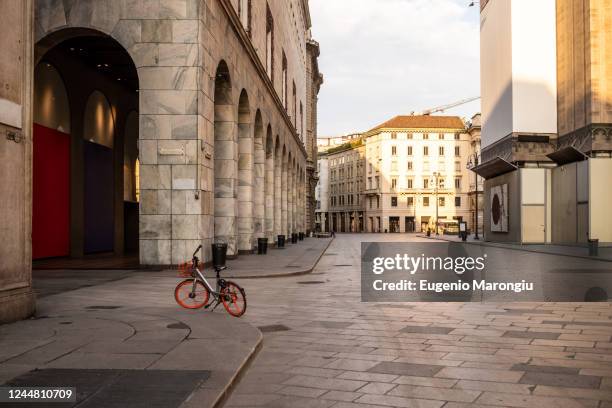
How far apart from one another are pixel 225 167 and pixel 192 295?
1501 centimetres

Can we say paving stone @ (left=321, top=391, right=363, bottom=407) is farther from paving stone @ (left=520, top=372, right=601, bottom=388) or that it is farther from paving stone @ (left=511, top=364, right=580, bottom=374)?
paving stone @ (left=511, top=364, right=580, bottom=374)

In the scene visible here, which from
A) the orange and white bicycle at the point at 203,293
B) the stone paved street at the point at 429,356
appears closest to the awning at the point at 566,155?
the stone paved street at the point at 429,356

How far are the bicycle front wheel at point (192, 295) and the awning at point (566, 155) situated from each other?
109 feet

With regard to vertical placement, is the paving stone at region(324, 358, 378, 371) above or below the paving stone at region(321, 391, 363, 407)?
below

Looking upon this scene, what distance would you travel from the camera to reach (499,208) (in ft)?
159

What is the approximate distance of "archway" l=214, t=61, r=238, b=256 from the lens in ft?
84.1

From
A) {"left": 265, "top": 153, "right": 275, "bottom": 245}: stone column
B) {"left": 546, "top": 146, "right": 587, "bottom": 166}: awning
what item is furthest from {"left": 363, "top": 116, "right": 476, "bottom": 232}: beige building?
{"left": 265, "top": 153, "right": 275, "bottom": 245}: stone column

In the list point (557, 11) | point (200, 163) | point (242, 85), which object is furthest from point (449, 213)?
point (200, 163)

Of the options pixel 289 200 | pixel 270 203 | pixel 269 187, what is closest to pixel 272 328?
pixel 270 203

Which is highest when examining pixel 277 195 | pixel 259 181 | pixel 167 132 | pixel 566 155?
pixel 566 155

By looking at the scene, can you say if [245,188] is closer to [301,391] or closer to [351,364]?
[351,364]

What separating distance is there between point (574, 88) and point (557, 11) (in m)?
6.66

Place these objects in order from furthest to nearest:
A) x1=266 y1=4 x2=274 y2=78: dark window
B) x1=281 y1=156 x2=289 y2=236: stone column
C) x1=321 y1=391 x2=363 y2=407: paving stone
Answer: x1=281 y1=156 x2=289 y2=236: stone column < x1=266 y1=4 x2=274 y2=78: dark window < x1=321 y1=391 x2=363 y2=407: paving stone

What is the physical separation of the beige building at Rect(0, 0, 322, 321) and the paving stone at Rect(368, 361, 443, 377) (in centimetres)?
581
